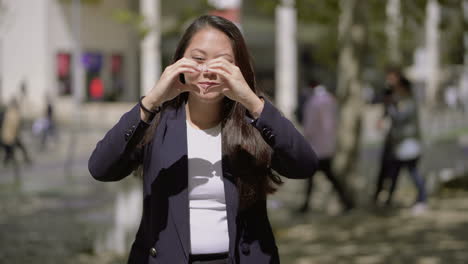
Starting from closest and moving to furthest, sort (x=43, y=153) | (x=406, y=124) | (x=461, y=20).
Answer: (x=406, y=124)
(x=461, y=20)
(x=43, y=153)

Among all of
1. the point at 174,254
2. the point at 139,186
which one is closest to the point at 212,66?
the point at 174,254

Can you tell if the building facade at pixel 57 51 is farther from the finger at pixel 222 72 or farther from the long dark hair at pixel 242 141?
the finger at pixel 222 72

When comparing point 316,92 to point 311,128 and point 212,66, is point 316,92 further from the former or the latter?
point 212,66

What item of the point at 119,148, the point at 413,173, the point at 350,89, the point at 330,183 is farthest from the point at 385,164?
the point at 119,148

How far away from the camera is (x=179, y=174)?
228 centimetres

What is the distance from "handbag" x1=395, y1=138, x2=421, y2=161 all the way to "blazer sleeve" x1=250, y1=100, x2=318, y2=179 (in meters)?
6.16

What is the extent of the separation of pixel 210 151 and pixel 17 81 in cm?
3574

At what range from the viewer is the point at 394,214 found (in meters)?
8.15

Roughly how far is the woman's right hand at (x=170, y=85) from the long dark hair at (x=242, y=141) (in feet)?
0.49

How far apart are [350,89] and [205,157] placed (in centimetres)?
639

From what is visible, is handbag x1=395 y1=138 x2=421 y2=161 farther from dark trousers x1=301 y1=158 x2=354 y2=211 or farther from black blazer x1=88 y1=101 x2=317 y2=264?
black blazer x1=88 y1=101 x2=317 y2=264

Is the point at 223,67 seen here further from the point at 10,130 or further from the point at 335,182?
the point at 10,130

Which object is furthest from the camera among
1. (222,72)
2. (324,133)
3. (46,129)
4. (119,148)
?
(46,129)

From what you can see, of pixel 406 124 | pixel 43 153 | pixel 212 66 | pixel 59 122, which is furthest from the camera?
pixel 59 122
